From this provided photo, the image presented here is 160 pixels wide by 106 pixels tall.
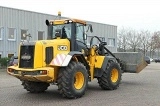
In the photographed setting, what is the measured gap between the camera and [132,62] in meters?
15.8

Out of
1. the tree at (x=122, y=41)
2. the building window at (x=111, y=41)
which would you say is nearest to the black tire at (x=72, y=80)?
A: the building window at (x=111, y=41)

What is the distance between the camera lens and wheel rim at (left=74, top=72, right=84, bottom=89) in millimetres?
10969

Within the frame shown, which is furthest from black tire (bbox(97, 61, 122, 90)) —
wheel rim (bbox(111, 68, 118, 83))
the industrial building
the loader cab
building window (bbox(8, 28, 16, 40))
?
building window (bbox(8, 28, 16, 40))

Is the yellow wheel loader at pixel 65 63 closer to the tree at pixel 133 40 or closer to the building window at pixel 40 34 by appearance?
the building window at pixel 40 34

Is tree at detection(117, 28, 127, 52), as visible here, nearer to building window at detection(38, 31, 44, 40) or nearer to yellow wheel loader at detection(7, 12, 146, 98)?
building window at detection(38, 31, 44, 40)

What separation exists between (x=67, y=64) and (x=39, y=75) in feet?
3.19

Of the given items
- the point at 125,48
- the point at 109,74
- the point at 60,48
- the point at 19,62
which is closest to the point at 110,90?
the point at 109,74

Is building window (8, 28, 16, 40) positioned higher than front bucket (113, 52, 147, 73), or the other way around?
building window (8, 28, 16, 40)

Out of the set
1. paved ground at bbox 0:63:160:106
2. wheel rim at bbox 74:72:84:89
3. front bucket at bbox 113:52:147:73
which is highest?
front bucket at bbox 113:52:147:73

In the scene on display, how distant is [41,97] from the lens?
11.0m

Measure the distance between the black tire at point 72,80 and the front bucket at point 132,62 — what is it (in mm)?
4892

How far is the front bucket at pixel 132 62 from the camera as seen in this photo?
50.9 ft

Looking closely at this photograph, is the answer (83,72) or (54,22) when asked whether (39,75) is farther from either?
(54,22)

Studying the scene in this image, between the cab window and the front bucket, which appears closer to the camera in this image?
the cab window
